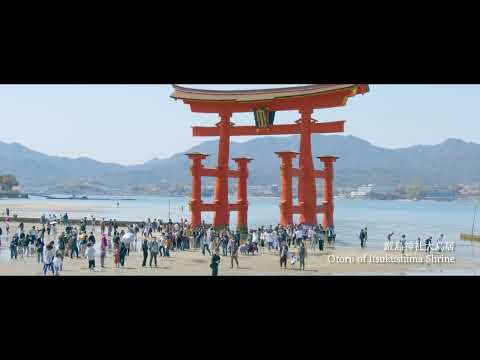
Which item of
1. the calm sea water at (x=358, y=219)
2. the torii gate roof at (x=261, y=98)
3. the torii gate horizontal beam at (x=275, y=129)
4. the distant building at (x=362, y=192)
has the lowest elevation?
the calm sea water at (x=358, y=219)

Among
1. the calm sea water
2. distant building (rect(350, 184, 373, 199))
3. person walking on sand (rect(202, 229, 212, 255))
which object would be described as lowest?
the calm sea water

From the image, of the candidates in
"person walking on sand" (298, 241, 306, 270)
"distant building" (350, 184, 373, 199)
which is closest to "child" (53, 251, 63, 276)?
"person walking on sand" (298, 241, 306, 270)

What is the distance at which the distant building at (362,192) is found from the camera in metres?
183

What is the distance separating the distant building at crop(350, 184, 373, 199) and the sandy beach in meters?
168

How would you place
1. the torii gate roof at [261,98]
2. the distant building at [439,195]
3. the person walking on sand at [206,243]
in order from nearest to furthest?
the person walking on sand at [206,243] < the torii gate roof at [261,98] < the distant building at [439,195]

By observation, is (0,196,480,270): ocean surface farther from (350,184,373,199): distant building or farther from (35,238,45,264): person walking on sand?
(350,184,373,199): distant building

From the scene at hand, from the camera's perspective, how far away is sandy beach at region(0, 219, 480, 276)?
1301cm

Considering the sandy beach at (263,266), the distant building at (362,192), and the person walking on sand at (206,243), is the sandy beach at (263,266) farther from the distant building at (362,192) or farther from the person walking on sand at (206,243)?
the distant building at (362,192)

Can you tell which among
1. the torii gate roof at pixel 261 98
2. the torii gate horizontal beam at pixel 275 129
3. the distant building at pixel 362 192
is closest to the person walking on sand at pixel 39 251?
the torii gate roof at pixel 261 98

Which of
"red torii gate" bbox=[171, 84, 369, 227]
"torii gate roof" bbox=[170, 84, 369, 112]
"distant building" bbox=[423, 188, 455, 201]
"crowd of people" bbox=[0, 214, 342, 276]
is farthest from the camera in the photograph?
"distant building" bbox=[423, 188, 455, 201]

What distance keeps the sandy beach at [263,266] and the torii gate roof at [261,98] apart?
28.1ft

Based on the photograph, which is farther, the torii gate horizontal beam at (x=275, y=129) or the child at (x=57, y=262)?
the torii gate horizontal beam at (x=275, y=129)

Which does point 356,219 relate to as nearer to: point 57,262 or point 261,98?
point 261,98
